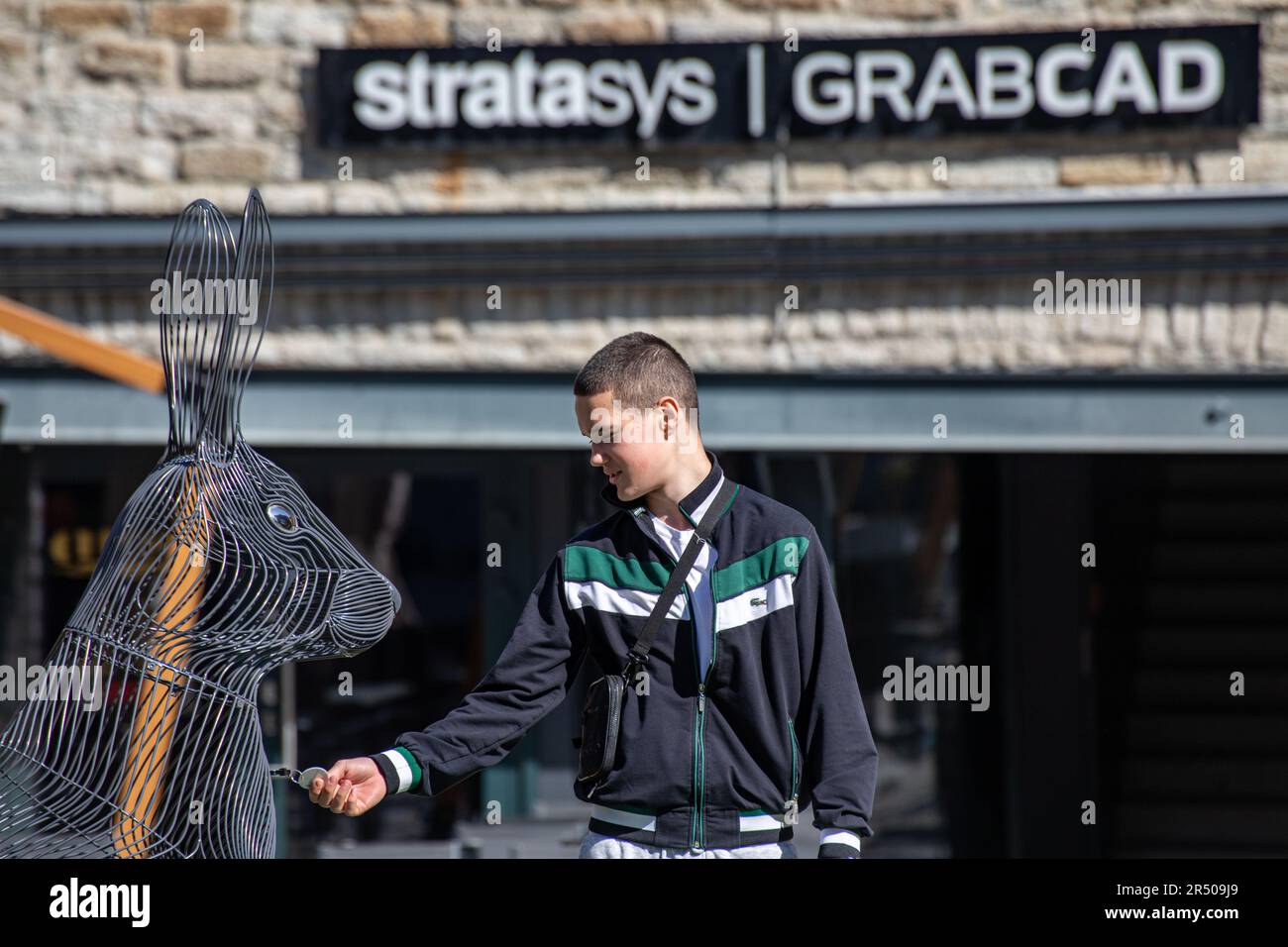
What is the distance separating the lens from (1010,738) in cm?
712

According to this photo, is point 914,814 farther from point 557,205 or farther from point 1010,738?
point 557,205

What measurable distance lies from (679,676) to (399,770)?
561mm

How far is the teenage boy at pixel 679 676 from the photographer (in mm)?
2633

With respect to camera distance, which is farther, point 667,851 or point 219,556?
point 219,556

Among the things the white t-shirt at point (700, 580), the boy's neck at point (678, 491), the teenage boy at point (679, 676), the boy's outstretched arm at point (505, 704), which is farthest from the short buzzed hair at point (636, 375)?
the boy's outstretched arm at point (505, 704)

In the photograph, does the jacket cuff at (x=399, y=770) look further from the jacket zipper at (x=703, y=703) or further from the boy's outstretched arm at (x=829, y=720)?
the boy's outstretched arm at (x=829, y=720)

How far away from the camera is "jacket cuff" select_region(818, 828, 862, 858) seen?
100.0 inches

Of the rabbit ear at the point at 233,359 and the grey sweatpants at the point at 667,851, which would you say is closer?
the grey sweatpants at the point at 667,851

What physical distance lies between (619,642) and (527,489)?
4234 mm

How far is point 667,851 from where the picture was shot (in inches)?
104

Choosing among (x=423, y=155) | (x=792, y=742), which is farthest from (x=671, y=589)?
(x=423, y=155)

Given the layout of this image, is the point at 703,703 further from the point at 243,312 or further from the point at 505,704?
the point at 243,312

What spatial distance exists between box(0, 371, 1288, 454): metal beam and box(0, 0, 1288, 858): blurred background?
0.01 m

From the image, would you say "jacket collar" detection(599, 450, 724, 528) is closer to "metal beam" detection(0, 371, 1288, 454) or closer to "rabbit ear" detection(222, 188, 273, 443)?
"rabbit ear" detection(222, 188, 273, 443)
